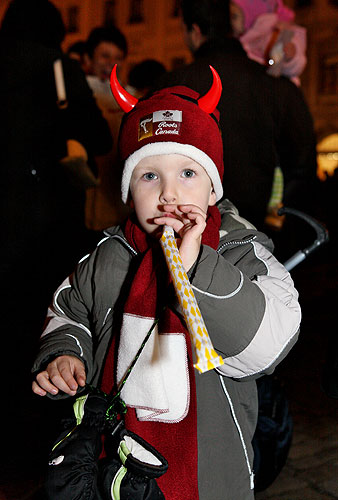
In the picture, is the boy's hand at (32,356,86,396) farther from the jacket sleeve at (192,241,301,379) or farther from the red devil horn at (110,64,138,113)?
the red devil horn at (110,64,138,113)

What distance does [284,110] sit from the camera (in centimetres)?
322

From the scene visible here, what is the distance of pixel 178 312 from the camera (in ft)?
5.25

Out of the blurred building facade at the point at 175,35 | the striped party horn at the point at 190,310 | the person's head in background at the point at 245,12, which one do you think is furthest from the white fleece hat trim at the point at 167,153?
the blurred building facade at the point at 175,35

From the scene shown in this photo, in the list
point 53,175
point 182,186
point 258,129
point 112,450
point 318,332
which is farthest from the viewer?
point 318,332

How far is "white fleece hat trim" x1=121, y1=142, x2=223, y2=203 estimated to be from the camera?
5.90 feet

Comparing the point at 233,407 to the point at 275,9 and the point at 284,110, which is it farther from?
the point at 275,9

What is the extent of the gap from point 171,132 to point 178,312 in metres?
0.53

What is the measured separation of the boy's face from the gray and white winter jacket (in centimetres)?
16

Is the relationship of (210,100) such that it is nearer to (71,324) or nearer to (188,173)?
(188,173)

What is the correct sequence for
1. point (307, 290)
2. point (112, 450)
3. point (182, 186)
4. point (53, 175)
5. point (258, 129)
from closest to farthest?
point (112, 450), point (182, 186), point (258, 129), point (53, 175), point (307, 290)

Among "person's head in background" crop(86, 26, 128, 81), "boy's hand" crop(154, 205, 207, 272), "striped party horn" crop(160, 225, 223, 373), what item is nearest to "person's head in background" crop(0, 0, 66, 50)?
"person's head in background" crop(86, 26, 128, 81)

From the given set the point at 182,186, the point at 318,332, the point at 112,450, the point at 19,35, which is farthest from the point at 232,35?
the point at 318,332

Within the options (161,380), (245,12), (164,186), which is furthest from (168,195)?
(245,12)

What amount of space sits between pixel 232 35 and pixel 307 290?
5.57 m
